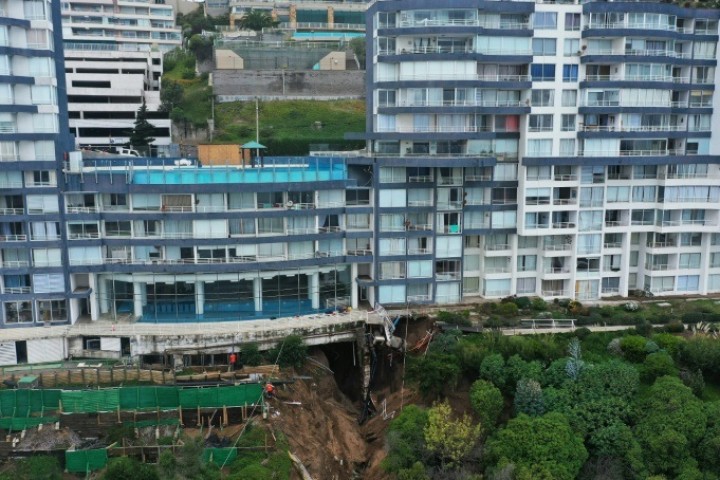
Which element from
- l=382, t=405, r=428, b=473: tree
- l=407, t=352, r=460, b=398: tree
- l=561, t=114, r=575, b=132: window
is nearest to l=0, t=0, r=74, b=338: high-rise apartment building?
l=407, t=352, r=460, b=398: tree

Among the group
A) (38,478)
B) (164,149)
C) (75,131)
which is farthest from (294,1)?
(38,478)

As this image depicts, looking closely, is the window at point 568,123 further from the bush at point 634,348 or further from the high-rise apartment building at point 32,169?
the high-rise apartment building at point 32,169

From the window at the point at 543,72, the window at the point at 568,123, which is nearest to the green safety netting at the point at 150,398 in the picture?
the window at the point at 568,123

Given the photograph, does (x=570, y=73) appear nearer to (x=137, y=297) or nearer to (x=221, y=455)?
(x=137, y=297)

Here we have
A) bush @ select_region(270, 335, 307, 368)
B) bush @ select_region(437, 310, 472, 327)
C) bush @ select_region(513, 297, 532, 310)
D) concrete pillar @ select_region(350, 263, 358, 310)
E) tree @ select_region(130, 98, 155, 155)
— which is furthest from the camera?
tree @ select_region(130, 98, 155, 155)

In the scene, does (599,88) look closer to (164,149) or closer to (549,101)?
(549,101)

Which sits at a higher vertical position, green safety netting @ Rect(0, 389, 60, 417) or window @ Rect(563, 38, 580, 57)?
window @ Rect(563, 38, 580, 57)

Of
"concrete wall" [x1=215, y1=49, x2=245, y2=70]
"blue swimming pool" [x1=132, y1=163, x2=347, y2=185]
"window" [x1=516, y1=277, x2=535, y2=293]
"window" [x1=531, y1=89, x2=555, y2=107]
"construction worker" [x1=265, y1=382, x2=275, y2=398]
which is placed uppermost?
"concrete wall" [x1=215, y1=49, x2=245, y2=70]

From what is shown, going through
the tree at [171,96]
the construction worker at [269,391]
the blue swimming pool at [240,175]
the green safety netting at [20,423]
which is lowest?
the green safety netting at [20,423]

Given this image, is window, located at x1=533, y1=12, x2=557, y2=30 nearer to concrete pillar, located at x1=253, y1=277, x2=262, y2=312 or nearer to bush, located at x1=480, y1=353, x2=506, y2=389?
bush, located at x1=480, y1=353, x2=506, y2=389
